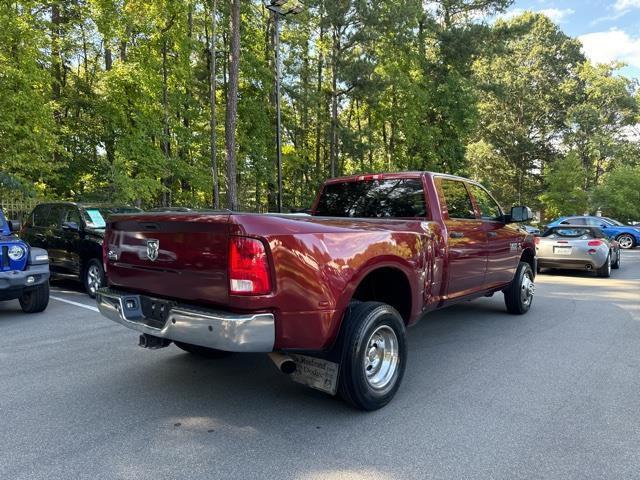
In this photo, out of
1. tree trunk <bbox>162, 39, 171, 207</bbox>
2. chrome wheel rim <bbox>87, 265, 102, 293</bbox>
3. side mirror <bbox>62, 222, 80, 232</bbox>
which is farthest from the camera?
tree trunk <bbox>162, 39, 171, 207</bbox>

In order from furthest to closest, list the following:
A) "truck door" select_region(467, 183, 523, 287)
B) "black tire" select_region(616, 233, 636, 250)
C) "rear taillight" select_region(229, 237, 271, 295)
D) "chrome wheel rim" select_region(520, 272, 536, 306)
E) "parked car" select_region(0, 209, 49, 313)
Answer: "black tire" select_region(616, 233, 636, 250) → "chrome wheel rim" select_region(520, 272, 536, 306) → "parked car" select_region(0, 209, 49, 313) → "truck door" select_region(467, 183, 523, 287) → "rear taillight" select_region(229, 237, 271, 295)

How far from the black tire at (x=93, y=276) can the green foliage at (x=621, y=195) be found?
111 feet

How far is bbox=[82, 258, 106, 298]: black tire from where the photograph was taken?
830 centimetres

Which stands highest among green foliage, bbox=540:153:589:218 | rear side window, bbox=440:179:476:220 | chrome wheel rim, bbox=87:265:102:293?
green foliage, bbox=540:153:589:218

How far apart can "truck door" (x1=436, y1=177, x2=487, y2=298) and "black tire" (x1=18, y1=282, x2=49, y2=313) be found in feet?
19.6

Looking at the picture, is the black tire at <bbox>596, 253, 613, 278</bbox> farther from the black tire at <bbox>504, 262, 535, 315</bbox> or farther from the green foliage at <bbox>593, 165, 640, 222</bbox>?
the green foliage at <bbox>593, 165, 640, 222</bbox>

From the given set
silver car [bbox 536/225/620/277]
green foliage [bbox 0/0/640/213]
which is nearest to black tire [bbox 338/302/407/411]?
silver car [bbox 536/225/620/277]

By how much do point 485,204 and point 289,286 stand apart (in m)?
3.96

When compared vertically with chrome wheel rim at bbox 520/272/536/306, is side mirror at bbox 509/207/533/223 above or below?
above

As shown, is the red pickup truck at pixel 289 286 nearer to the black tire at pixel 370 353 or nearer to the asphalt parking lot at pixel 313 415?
the black tire at pixel 370 353

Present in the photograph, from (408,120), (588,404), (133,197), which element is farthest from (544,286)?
(408,120)

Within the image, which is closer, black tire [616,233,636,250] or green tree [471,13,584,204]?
black tire [616,233,636,250]

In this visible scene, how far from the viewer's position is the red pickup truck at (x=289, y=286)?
9.83 ft

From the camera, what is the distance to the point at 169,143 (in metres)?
21.7
